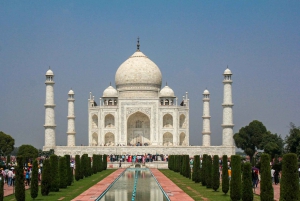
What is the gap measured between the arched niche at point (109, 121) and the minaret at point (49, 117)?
412 cm

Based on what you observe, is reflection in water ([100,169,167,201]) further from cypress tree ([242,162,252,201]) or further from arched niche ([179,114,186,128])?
arched niche ([179,114,186,128])

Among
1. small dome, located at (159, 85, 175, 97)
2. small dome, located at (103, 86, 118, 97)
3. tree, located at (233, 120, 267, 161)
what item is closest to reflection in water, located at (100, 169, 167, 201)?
small dome, located at (159, 85, 175, 97)

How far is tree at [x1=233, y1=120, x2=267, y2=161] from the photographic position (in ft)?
131

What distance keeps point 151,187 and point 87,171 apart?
6.34 metres

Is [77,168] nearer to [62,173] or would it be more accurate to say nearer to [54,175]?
[62,173]

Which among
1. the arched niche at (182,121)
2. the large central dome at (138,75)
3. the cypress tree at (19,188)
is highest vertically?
the large central dome at (138,75)

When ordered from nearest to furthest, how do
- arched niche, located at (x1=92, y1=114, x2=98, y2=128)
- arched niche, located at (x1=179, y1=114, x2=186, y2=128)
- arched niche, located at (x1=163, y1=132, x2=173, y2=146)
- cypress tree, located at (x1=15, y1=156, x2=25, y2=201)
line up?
cypress tree, located at (x1=15, y1=156, x2=25, y2=201) → arched niche, located at (x1=163, y1=132, x2=173, y2=146) → arched niche, located at (x1=179, y1=114, x2=186, y2=128) → arched niche, located at (x1=92, y1=114, x2=98, y2=128)

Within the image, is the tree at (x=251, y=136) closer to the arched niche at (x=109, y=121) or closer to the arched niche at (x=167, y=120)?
the arched niche at (x=167, y=120)

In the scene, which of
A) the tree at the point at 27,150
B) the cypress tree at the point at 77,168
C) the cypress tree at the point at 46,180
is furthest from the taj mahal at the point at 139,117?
the cypress tree at the point at 46,180

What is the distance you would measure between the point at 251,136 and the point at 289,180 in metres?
30.4

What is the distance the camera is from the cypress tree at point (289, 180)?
10031mm

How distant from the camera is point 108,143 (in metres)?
38.4

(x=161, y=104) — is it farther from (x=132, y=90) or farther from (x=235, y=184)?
(x=235, y=184)

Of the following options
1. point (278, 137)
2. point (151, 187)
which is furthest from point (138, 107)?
point (151, 187)
